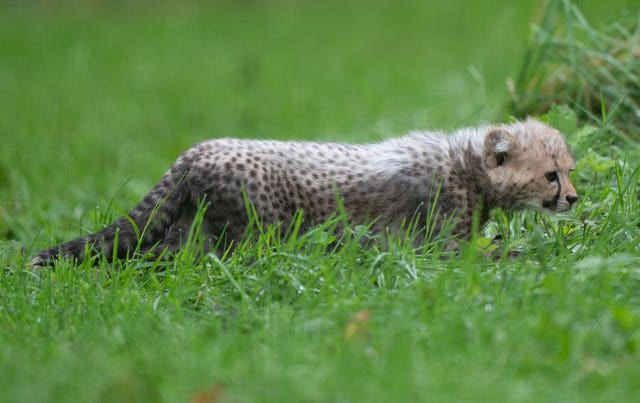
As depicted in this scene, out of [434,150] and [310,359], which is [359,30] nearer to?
[434,150]

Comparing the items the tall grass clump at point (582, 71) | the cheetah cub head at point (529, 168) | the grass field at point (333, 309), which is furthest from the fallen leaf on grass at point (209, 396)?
the tall grass clump at point (582, 71)

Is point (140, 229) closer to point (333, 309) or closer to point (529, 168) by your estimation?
point (333, 309)

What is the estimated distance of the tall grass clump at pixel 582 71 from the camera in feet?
19.2

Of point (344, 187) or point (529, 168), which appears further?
point (344, 187)

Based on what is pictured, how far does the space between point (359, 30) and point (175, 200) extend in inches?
462

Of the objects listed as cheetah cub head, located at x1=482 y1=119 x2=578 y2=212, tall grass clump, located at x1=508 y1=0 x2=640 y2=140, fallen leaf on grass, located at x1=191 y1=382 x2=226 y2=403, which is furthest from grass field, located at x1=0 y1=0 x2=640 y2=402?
tall grass clump, located at x1=508 y1=0 x2=640 y2=140

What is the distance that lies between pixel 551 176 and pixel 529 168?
0.37ft

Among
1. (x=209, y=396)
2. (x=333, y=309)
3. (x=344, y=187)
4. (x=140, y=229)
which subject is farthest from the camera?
(x=344, y=187)

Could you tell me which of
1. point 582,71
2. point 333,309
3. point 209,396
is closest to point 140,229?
point 333,309

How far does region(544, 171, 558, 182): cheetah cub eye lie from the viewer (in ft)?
15.0

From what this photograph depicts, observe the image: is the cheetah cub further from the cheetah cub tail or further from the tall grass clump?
the tall grass clump

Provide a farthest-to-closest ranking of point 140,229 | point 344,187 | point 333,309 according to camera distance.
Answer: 1. point 344,187
2. point 140,229
3. point 333,309

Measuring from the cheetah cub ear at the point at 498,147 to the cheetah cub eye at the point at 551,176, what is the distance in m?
0.20

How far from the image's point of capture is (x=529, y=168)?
4.60 meters
